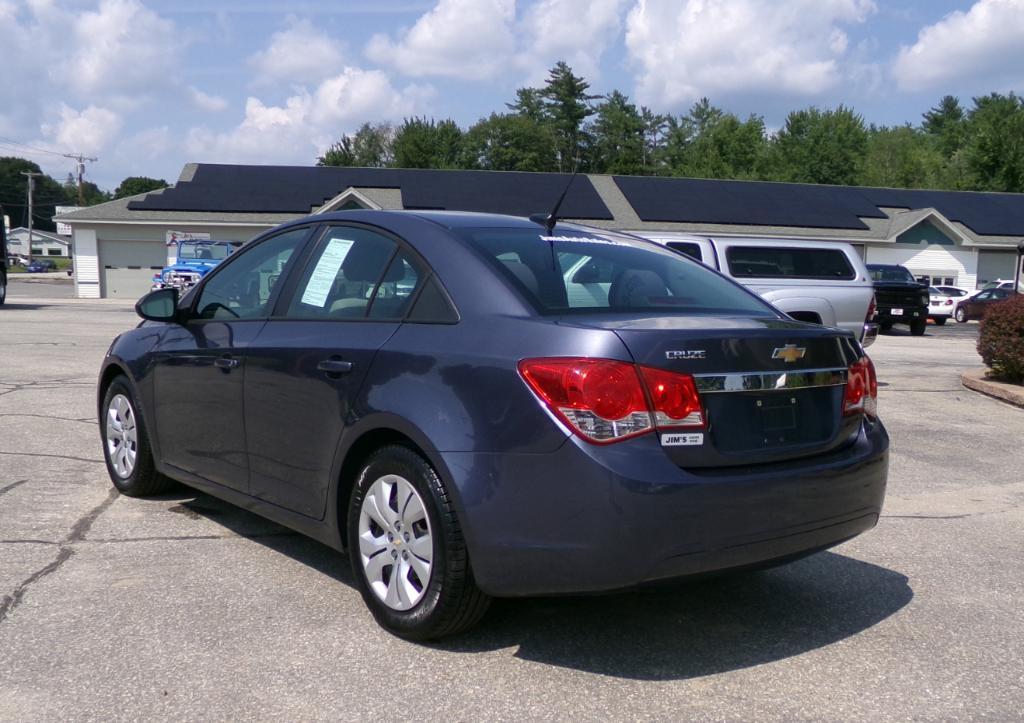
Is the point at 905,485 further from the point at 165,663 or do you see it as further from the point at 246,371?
the point at 165,663

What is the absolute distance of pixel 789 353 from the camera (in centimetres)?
380

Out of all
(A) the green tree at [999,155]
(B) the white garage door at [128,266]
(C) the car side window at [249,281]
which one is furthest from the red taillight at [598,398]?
(A) the green tree at [999,155]

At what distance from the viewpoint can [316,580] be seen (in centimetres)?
463

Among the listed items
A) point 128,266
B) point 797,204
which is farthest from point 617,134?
point 128,266

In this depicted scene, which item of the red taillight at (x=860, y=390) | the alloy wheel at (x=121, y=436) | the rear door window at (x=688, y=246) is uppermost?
the rear door window at (x=688, y=246)

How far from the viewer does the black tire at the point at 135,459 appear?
19.0 feet

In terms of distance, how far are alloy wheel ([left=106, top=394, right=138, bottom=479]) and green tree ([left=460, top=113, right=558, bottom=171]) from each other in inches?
3020

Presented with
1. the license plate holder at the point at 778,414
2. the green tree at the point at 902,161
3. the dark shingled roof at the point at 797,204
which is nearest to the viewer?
the license plate holder at the point at 778,414

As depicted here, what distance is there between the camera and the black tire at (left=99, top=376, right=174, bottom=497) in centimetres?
579

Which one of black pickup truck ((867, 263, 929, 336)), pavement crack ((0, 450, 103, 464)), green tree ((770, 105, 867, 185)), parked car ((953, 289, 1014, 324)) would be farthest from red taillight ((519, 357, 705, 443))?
green tree ((770, 105, 867, 185))

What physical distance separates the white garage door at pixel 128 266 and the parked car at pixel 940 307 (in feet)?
94.3

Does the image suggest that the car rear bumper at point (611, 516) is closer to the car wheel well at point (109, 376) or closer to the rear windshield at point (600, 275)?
the rear windshield at point (600, 275)

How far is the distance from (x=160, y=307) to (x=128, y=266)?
37.8 meters

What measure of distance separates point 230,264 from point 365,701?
2.82 meters
